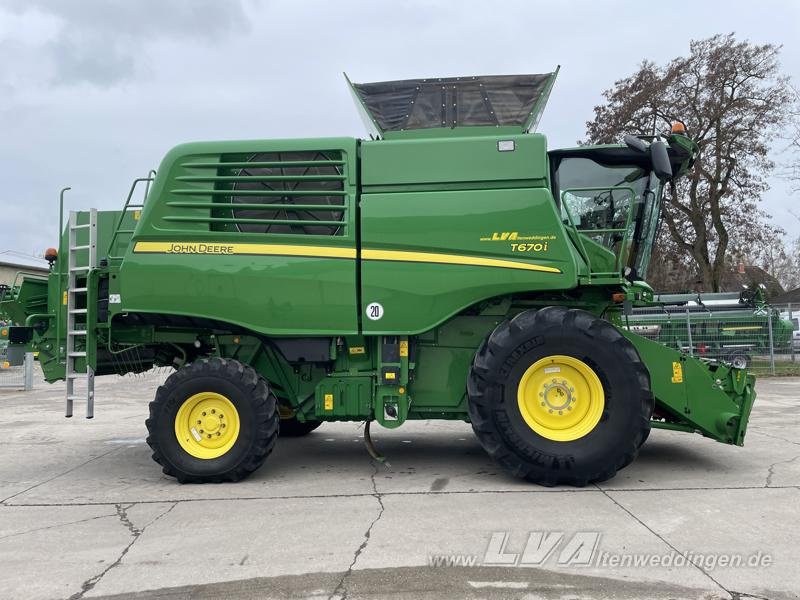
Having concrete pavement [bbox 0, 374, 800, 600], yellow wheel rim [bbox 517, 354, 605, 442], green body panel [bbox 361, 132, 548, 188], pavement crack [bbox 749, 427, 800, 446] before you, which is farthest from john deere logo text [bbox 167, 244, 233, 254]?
pavement crack [bbox 749, 427, 800, 446]

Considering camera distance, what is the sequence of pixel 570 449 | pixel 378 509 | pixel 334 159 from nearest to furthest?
pixel 378 509 < pixel 570 449 < pixel 334 159

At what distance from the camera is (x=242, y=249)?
217 inches

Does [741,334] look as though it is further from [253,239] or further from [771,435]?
[253,239]

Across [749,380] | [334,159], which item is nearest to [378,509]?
[334,159]

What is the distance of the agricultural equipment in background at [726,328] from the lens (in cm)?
1612

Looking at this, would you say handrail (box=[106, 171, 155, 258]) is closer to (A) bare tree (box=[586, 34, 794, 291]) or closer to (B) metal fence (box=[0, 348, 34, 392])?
(B) metal fence (box=[0, 348, 34, 392])

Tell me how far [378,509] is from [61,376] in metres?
3.69

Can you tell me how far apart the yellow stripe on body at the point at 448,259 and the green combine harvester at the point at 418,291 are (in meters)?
0.02

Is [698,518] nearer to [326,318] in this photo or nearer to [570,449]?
[570,449]

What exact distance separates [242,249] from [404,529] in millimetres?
2832

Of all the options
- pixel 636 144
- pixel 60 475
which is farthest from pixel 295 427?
pixel 636 144

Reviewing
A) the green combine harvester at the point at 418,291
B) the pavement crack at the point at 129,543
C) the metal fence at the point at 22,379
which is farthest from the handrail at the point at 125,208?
the metal fence at the point at 22,379

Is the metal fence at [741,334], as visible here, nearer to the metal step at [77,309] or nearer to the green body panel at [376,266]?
the green body panel at [376,266]

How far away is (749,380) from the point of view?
5672 millimetres
